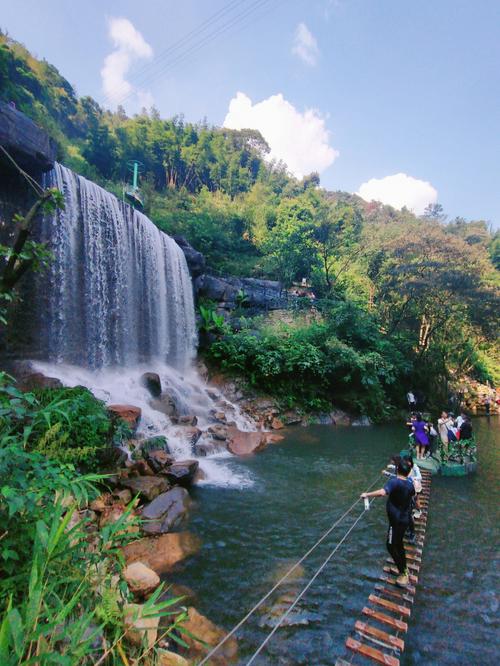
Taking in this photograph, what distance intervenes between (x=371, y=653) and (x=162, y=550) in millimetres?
3003

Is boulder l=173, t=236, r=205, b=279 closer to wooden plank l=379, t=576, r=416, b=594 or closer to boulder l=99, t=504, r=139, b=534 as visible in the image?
boulder l=99, t=504, r=139, b=534

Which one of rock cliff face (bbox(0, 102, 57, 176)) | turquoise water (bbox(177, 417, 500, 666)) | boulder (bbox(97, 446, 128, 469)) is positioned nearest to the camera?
turquoise water (bbox(177, 417, 500, 666))

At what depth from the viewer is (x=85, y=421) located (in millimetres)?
6309

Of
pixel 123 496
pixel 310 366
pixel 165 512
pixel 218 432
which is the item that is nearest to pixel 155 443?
pixel 123 496

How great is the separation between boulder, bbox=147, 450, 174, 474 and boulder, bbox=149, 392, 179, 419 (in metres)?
2.77

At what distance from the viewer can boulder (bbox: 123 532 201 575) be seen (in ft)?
15.4

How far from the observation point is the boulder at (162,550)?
4707 millimetres

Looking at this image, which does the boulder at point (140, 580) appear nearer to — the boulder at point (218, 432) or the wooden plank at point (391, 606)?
the wooden plank at point (391, 606)

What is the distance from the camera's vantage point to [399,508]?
4.15 metres

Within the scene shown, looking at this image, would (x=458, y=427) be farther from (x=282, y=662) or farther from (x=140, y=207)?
(x=140, y=207)

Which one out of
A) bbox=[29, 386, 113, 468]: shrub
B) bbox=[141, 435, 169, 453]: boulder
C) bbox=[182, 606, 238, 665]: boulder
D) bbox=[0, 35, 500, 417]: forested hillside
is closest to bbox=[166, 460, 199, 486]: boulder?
bbox=[141, 435, 169, 453]: boulder

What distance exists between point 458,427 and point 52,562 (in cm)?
978

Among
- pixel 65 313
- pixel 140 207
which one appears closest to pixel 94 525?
pixel 65 313

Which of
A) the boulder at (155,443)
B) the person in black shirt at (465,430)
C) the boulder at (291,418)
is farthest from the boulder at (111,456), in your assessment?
the person in black shirt at (465,430)
